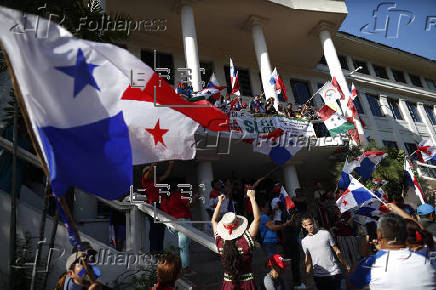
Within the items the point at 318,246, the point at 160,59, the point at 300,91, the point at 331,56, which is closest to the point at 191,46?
the point at 160,59

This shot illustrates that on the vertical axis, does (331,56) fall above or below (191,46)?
above

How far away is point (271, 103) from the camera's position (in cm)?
1053

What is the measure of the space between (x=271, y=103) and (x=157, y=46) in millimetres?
6422

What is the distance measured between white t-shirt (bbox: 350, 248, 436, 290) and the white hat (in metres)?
1.25

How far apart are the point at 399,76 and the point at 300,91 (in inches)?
389

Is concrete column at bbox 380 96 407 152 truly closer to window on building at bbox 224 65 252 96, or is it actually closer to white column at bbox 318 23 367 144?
white column at bbox 318 23 367 144

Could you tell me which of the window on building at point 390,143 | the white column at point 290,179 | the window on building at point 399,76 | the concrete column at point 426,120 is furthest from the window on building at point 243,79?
the concrete column at point 426,120

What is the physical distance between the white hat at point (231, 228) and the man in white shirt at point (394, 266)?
1.17m

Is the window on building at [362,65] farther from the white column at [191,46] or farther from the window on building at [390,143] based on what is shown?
the white column at [191,46]

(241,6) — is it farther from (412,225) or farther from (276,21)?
(412,225)

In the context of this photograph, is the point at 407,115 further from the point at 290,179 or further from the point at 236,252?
the point at 236,252

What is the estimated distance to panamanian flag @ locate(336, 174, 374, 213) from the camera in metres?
5.81

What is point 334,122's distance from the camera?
10570 mm

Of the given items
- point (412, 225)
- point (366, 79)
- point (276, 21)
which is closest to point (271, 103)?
point (276, 21)
